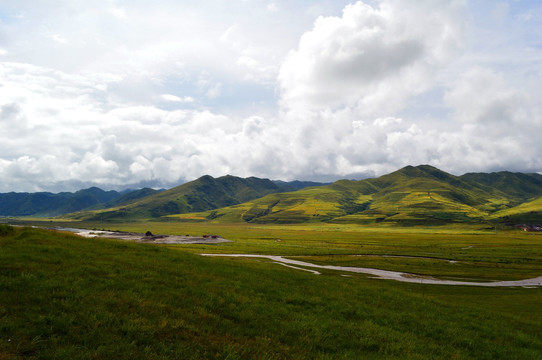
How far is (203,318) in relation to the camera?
1576 centimetres

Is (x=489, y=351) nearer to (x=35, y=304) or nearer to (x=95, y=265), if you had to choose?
(x=35, y=304)

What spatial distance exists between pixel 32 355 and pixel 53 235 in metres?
28.2

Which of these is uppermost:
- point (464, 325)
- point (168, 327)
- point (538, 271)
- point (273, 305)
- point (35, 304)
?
point (35, 304)

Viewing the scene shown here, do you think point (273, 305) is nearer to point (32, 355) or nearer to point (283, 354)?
point (283, 354)

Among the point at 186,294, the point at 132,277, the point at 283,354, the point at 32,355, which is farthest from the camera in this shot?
the point at 132,277

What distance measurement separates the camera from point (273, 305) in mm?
20391

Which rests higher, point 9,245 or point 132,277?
point 9,245

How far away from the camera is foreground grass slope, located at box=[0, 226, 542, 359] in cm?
1197

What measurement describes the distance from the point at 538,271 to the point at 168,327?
10504cm

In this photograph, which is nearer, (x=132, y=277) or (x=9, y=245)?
(x=132, y=277)

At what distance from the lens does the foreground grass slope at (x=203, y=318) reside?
471 inches

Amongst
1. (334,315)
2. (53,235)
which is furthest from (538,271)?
(53,235)

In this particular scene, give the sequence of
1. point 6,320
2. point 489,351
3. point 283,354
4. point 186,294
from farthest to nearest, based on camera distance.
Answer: point 186,294
point 489,351
point 283,354
point 6,320

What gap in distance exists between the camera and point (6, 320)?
11805mm
